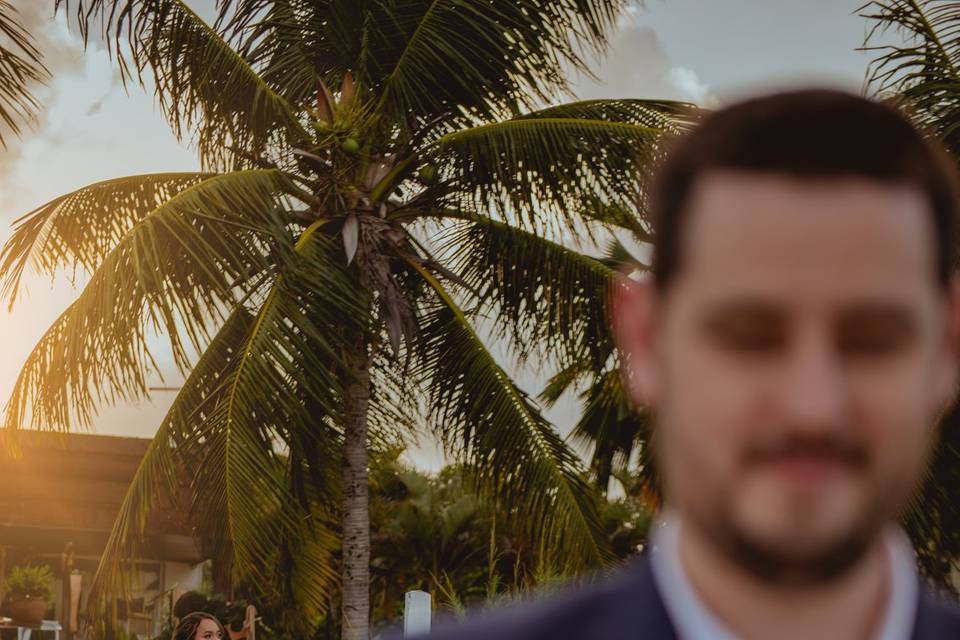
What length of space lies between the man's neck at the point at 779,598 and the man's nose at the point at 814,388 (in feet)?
0.35

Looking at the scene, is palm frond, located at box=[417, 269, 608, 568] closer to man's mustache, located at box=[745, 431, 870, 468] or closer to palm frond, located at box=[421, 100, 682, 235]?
palm frond, located at box=[421, 100, 682, 235]

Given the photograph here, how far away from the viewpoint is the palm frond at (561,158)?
32.5ft

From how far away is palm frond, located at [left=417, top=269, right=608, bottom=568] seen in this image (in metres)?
9.24

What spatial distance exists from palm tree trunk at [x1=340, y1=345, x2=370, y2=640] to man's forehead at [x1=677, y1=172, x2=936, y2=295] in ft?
30.2

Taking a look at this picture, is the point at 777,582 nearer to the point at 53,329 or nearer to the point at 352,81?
the point at 53,329

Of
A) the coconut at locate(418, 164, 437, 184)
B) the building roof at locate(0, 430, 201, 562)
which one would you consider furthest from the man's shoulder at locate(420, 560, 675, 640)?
the building roof at locate(0, 430, 201, 562)

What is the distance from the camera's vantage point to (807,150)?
819mm

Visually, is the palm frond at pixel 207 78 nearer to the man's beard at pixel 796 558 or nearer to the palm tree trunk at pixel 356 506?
the palm tree trunk at pixel 356 506

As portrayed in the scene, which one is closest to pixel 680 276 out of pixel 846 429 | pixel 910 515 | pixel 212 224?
pixel 846 429

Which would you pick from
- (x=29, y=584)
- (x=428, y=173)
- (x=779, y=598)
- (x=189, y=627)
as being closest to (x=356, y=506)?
(x=189, y=627)

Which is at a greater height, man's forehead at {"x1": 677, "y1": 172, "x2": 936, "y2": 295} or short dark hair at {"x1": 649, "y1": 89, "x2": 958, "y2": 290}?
short dark hair at {"x1": 649, "y1": 89, "x2": 958, "y2": 290}

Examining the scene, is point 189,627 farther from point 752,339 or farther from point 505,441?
point 752,339

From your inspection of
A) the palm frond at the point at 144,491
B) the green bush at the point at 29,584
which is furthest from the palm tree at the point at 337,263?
the green bush at the point at 29,584

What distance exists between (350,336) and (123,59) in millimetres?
3802
